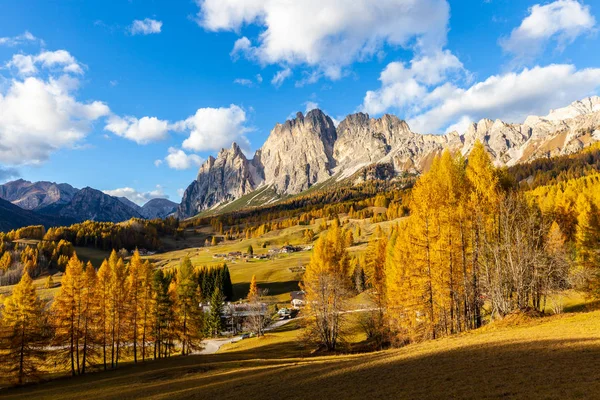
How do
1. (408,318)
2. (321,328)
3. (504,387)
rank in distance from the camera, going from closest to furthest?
(504,387) → (408,318) → (321,328)

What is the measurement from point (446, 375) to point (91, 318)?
143 ft

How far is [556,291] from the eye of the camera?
39.7 m

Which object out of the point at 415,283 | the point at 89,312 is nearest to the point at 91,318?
the point at 89,312

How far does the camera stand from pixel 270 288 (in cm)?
11994

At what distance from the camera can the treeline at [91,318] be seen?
3922cm

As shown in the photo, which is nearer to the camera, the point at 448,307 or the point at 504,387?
the point at 504,387

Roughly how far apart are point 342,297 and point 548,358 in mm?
27443

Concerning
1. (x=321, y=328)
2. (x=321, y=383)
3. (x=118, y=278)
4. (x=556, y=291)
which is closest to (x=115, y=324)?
(x=118, y=278)

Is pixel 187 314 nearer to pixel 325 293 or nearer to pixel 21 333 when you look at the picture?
pixel 21 333

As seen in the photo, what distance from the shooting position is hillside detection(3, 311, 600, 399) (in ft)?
45.9

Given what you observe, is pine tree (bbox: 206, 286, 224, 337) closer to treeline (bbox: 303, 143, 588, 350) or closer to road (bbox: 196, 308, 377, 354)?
road (bbox: 196, 308, 377, 354)

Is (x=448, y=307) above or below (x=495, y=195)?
below

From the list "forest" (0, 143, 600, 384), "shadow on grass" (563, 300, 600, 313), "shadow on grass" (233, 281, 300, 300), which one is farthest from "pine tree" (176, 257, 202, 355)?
"shadow on grass" (233, 281, 300, 300)

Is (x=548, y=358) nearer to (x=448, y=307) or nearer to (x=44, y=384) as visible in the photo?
(x=448, y=307)
